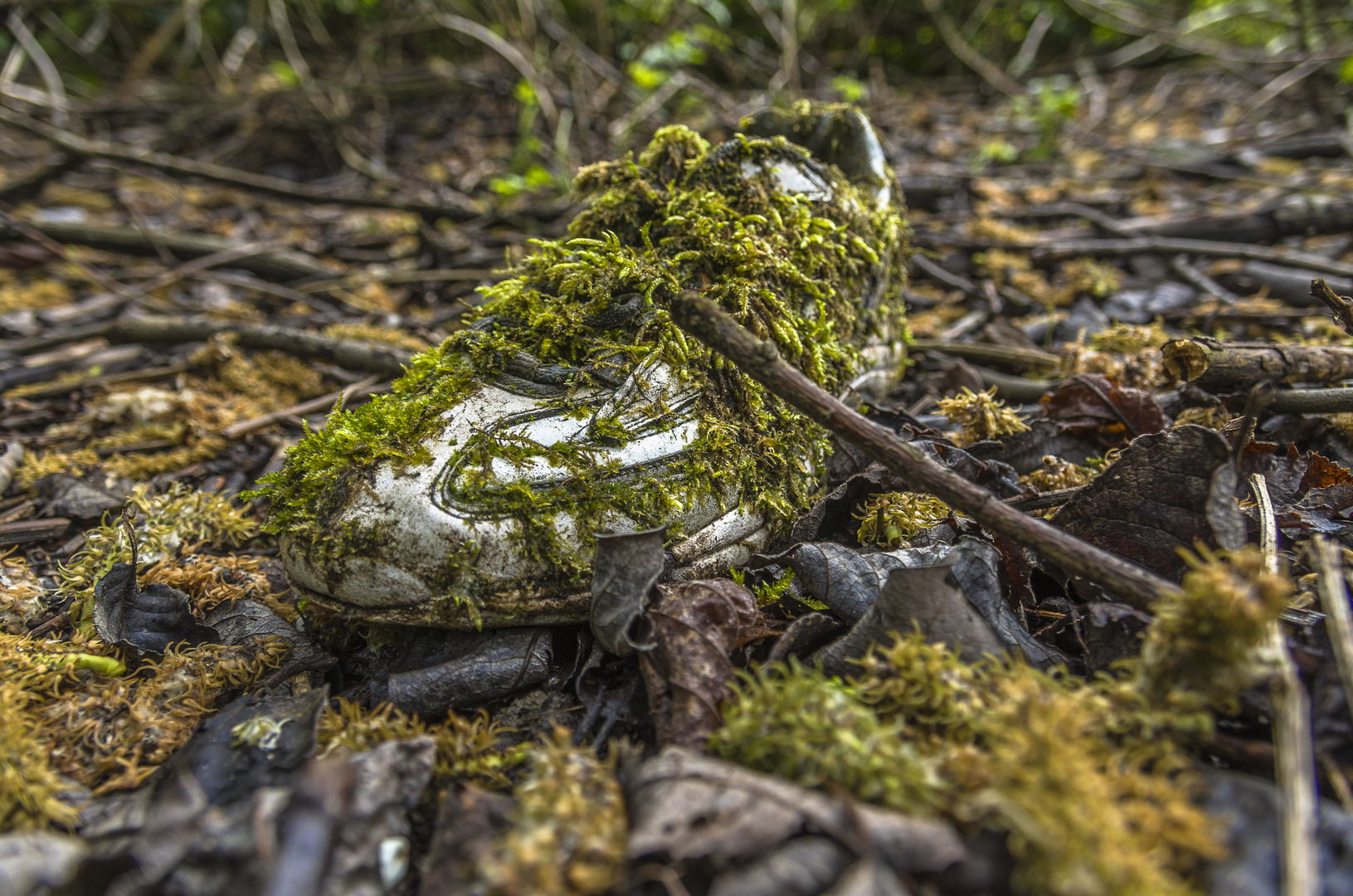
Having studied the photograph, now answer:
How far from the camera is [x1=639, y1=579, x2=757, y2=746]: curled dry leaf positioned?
1.52 metres

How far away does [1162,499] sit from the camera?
1719 mm

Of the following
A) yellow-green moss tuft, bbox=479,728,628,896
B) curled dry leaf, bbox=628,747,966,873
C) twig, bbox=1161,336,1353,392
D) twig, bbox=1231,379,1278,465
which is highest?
twig, bbox=1161,336,1353,392

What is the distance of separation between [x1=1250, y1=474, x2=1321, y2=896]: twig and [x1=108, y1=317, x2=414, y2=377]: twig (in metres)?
2.91

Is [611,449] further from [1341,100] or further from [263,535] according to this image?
[1341,100]

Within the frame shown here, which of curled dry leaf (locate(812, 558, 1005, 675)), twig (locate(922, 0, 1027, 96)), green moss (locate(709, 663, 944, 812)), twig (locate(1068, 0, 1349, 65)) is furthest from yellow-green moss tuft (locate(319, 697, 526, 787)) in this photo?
twig (locate(922, 0, 1027, 96))

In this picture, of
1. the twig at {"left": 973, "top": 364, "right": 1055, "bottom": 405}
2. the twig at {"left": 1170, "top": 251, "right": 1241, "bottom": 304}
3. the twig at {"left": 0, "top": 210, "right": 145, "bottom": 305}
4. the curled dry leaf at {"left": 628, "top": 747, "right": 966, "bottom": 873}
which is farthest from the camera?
the twig at {"left": 0, "top": 210, "right": 145, "bottom": 305}

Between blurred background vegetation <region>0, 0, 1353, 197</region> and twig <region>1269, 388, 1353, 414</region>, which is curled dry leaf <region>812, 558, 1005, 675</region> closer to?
twig <region>1269, 388, 1353, 414</region>

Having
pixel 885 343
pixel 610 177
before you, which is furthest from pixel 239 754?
pixel 885 343

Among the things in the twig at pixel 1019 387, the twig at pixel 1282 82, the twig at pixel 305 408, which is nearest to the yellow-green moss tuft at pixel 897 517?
the twig at pixel 1019 387

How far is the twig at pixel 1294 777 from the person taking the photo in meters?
1.01

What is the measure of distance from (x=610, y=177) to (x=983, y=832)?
7.94 feet

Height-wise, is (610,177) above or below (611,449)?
above

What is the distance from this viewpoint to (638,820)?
1.23 metres

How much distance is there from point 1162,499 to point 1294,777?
0.76 meters
